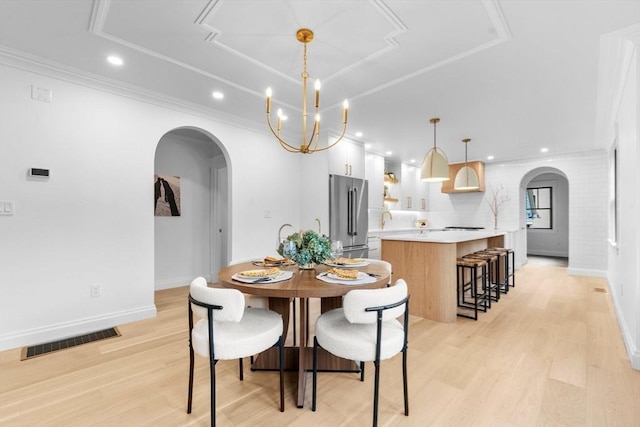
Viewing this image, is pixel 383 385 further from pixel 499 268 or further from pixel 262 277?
pixel 499 268

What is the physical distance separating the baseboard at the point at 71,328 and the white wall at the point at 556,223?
1027 cm

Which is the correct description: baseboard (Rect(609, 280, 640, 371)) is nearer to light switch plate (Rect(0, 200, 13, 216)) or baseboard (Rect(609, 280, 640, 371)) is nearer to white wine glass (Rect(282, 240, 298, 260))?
white wine glass (Rect(282, 240, 298, 260))

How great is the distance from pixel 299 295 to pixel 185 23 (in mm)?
2098

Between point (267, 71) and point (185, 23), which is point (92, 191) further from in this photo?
point (267, 71)

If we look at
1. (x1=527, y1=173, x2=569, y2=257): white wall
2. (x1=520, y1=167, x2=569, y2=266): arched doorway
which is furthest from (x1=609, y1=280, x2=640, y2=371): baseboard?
(x1=527, y1=173, x2=569, y2=257): white wall

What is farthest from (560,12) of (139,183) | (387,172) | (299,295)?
(387,172)

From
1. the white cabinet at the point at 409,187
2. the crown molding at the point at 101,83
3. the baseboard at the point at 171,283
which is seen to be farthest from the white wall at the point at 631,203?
the baseboard at the point at 171,283

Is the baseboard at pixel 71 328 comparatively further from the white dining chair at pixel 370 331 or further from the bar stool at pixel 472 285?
the bar stool at pixel 472 285

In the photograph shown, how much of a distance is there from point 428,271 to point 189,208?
3.85m

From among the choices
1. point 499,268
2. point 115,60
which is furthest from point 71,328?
point 499,268

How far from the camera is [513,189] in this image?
6859 mm

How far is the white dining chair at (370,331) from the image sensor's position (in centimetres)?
154

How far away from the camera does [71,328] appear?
9.34ft

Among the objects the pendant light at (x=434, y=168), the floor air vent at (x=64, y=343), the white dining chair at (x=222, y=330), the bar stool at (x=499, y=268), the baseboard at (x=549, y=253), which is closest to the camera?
the white dining chair at (x=222, y=330)
